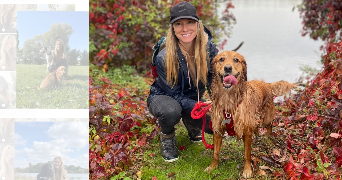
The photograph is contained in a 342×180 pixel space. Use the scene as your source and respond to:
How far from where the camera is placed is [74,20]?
1925 mm

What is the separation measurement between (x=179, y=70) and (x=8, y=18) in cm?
170

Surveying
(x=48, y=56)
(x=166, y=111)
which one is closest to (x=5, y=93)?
(x=48, y=56)

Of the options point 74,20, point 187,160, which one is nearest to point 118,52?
point 187,160

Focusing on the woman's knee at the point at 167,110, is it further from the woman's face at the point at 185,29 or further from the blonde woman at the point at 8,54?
the blonde woman at the point at 8,54

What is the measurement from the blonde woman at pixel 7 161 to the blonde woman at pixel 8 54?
19.2 inches

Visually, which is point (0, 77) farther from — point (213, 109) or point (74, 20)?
point (213, 109)

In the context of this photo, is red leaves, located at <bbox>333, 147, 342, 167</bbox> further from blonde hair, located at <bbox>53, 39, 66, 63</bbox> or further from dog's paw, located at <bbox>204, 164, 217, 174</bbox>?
blonde hair, located at <bbox>53, 39, 66, 63</bbox>

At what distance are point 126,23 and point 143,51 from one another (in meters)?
0.67

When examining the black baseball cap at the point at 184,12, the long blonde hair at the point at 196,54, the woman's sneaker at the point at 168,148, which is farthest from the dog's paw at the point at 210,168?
the black baseball cap at the point at 184,12

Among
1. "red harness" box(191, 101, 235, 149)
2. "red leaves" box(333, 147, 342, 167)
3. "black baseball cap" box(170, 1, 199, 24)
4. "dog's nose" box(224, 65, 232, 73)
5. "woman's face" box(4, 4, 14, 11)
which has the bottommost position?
"red leaves" box(333, 147, 342, 167)

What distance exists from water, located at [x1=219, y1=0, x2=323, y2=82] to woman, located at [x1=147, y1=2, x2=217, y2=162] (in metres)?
3.70

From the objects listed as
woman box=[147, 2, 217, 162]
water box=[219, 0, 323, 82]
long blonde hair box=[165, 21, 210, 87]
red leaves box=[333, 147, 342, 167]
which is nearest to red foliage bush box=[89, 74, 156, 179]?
woman box=[147, 2, 217, 162]

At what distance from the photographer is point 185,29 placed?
2.97m

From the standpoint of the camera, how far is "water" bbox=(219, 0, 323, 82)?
7.14m
